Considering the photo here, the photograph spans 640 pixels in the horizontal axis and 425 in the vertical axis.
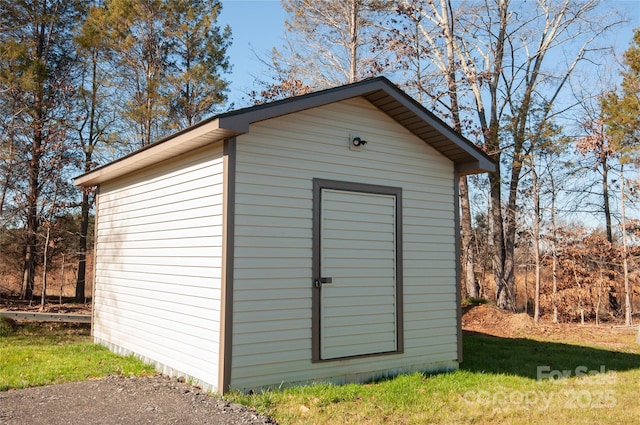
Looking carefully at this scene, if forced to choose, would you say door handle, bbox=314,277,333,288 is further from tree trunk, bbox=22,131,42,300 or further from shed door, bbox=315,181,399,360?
tree trunk, bbox=22,131,42,300

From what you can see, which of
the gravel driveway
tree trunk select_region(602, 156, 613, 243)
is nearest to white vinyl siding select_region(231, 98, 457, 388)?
the gravel driveway

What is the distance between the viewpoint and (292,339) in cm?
565

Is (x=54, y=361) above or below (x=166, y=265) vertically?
below

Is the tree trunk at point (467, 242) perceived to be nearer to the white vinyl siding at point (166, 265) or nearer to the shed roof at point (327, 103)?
the shed roof at point (327, 103)

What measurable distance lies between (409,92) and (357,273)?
1061 cm

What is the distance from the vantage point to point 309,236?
591cm

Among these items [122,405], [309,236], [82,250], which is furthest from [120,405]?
[82,250]

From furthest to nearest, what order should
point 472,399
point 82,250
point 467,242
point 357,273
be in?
point 82,250
point 467,242
point 357,273
point 472,399

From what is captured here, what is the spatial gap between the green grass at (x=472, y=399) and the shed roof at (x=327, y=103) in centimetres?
257

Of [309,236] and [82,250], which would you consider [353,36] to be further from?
[309,236]

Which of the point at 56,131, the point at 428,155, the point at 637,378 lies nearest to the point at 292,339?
the point at 428,155

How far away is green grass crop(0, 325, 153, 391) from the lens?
6.00 meters

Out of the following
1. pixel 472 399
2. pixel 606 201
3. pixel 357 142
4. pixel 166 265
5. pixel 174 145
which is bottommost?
pixel 472 399

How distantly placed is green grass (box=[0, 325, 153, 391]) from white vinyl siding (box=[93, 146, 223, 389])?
29 cm
